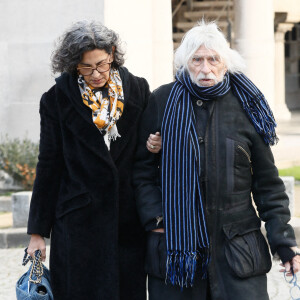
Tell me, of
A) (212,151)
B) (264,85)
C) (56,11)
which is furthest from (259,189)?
(264,85)

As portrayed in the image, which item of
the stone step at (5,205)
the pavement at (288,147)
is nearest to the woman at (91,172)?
the stone step at (5,205)

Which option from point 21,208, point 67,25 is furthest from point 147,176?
point 67,25

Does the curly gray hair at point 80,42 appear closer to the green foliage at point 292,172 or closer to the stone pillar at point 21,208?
the stone pillar at point 21,208

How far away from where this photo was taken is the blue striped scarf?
11.9 feet

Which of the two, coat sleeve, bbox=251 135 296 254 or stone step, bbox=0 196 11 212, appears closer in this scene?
coat sleeve, bbox=251 135 296 254

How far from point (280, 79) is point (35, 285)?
20461 millimetres

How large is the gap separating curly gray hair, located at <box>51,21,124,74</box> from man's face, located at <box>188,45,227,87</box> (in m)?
0.45

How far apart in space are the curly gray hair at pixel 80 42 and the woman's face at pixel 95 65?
19mm

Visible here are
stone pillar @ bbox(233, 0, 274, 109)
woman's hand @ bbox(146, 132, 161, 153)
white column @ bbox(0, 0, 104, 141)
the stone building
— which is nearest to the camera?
woman's hand @ bbox(146, 132, 161, 153)

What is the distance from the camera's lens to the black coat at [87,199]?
3932 millimetres

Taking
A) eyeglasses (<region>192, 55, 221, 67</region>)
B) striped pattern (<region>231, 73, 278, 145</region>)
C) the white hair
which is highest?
the white hair

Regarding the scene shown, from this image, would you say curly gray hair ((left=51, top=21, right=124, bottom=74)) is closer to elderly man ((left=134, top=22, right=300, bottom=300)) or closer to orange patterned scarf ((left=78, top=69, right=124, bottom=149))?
orange patterned scarf ((left=78, top=69, right=124, bottom=149))

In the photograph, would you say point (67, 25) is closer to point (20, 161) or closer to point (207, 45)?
point (20, 161)

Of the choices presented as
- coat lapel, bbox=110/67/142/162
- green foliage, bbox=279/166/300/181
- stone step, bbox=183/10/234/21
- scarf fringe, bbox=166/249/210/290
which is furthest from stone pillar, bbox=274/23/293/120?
scarf fringe, bbox=166/249/210/290
